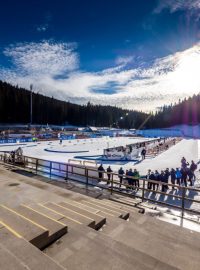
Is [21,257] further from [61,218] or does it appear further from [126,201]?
[126,201]

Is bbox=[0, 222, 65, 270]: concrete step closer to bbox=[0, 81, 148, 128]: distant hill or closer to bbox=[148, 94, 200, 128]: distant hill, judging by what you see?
bbox=[0, 81, 148, 128]: distant hill

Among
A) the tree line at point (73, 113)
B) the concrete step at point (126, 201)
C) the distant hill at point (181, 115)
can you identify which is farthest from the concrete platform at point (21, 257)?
the distant hill at point (181, 115)

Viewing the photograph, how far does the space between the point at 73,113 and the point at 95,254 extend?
4616 inches

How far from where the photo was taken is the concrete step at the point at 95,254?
2.67 metres

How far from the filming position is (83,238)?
10.8 ft

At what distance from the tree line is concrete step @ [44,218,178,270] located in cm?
8464

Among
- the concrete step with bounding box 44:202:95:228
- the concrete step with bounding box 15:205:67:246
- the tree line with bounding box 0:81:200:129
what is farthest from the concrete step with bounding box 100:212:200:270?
the tree line with bounding box 0:81:200:129

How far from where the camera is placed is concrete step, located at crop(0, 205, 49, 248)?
9.78 feet

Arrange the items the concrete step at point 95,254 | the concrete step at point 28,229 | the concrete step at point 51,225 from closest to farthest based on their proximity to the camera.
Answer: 1. the concrete step at point 95,254
2. the concrete step at point 28,229
3. the concrete step at point 51,225

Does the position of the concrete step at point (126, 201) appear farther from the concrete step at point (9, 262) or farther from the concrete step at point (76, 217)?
the concrete step at point (9, 262)

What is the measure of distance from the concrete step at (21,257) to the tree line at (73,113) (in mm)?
84795

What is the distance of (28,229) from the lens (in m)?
3.19

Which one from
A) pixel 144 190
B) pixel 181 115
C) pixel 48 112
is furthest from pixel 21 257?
pixel 181 115

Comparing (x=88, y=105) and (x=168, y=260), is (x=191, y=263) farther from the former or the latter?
(x=88, y=105)
